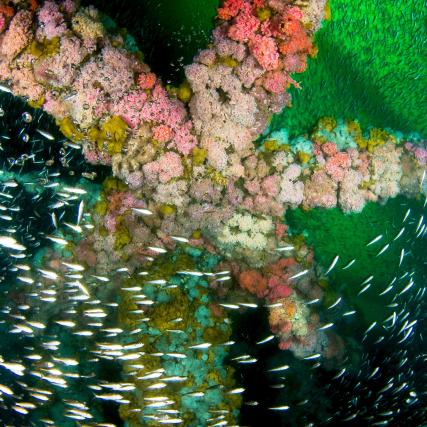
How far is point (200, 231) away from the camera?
27.5 feet

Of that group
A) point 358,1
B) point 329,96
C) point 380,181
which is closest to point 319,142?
point 329,96

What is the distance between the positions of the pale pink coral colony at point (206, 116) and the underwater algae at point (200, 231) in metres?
0.03

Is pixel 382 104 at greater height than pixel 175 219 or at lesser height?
greater

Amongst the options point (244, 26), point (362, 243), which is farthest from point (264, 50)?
point (362, 243)

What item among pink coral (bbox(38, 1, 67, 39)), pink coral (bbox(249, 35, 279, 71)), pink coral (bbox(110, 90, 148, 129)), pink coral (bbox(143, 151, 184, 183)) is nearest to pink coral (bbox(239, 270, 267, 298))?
pink coral (bbox(143, 151, 184, 183))

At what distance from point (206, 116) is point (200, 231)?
2721 millimetres

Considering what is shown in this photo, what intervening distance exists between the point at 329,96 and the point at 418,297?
7445 millimetres

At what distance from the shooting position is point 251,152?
7691 mm

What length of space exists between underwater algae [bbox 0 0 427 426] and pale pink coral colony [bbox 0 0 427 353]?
0.03 metres

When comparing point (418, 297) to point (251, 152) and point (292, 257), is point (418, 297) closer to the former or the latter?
point (292, 257)

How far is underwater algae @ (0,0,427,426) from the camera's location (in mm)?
6348

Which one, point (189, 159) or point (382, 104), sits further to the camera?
point (382, 104)

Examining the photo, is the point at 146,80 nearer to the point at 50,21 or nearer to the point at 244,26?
the point at 50,21

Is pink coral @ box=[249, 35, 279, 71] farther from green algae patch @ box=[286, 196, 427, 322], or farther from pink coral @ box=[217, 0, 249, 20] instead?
green algae patch @ box=[286, 196, 427, 322]
